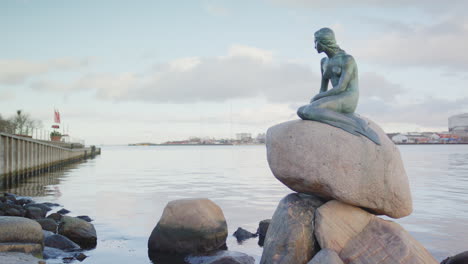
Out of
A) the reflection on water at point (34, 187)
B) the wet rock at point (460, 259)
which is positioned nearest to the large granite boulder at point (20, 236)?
the wet rock at point (460, 259)

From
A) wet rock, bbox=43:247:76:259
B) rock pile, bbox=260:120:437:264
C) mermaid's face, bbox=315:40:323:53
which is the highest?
mermaid's face, bbox=315:40:323:53

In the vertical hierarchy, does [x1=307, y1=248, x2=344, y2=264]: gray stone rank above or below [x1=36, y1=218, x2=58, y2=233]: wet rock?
above

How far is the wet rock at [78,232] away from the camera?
13.7 metres

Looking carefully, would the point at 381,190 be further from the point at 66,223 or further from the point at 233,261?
the point at 66,223

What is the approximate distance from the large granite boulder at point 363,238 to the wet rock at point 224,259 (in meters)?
2.45

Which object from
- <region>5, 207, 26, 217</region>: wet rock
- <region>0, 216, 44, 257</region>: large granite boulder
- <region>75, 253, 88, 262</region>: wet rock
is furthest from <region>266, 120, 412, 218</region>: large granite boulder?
<region>5, 207, 26, 217</region>: wet rock

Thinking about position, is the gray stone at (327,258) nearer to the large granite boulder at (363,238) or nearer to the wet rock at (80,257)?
the large granite boulder at (363,238)

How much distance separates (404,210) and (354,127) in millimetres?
2009

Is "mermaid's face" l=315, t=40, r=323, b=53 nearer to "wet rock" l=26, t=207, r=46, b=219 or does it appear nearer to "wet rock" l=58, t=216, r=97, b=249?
"wet rock" l=58, t=216, r=97, b=249

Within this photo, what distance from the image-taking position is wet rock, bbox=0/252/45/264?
30.6 feet

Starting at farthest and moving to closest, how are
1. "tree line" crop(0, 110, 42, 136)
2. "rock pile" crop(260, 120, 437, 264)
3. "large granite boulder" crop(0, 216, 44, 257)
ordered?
"tree line" crop(0, 110, 42, 136), "large granite boulder" crop(0, 216, 44, 257), "rock pile" crop(260, 120, 437, 264)

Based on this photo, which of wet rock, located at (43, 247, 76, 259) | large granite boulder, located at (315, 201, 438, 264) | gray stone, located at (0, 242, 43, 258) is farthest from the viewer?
wet rock, located at (43, 247, 76, 259)

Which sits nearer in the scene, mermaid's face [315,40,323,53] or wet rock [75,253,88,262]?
mermaid's face [315,40,323,53]

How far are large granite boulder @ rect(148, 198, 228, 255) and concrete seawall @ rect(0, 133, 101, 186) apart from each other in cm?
1958
